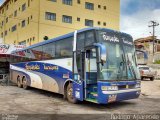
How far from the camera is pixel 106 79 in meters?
10.7

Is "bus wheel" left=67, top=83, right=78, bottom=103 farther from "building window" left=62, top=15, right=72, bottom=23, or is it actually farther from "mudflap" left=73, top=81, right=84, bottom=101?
"building window" left=62, top=15, right=72, bottom=23

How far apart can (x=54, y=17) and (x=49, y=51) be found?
26.9 metres

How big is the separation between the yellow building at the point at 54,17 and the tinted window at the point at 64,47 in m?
25.6

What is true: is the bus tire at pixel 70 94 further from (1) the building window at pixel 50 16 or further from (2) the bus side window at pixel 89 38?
(1) the building window at pixel 50 16

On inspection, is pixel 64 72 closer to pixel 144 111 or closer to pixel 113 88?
pixel 113 88

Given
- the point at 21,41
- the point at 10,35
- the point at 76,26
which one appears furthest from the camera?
the point at 10,35

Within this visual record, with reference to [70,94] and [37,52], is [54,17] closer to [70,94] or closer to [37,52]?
[37,52]

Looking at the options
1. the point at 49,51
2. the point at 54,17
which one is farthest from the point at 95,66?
the point at 54,17

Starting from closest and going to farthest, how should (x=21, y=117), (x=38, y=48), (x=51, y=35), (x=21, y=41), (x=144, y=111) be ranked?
(x=21, y=117) → (x=144, y=111) → (x=38, y=48) → (x=51, y=35) → (x=21, y=41)

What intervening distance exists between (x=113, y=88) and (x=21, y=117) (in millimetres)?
3893

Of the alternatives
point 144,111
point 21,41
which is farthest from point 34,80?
point 21,41

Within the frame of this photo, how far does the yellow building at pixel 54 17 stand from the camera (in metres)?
40.2

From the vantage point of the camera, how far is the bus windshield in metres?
10.9

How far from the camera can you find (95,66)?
11.4m
